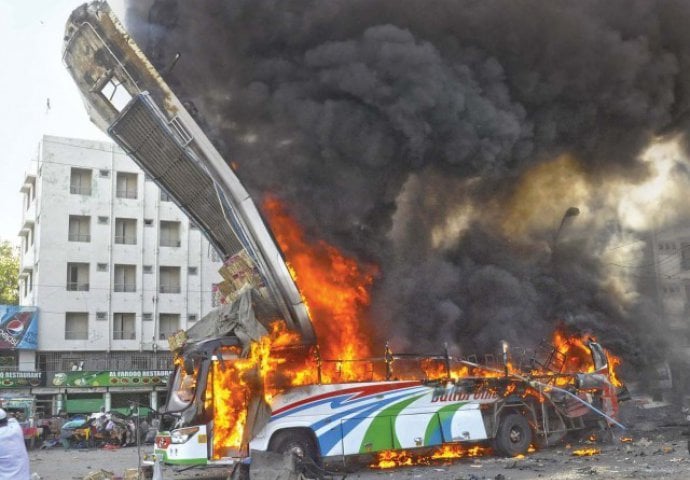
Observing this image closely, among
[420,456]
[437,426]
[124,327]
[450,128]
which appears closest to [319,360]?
[437,426]

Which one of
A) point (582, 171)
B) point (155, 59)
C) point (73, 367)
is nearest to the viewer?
point (155, 59)

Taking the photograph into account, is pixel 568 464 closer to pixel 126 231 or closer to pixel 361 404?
pixel 361 404

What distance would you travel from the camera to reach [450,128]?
15.4 meters

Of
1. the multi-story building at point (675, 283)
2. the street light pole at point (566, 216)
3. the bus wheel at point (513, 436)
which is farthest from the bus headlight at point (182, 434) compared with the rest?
the multi-story building at point (675, 283)

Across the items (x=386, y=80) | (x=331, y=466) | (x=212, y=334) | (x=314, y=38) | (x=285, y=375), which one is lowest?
(x=331, y=466)

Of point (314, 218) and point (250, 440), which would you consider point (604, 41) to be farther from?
point (250, 440)

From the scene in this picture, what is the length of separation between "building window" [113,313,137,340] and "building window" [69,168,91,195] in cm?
720

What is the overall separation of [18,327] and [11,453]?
33106mm

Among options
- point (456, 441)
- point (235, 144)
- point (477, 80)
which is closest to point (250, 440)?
point (456, 441)

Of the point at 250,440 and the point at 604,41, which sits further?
the point at 604,41

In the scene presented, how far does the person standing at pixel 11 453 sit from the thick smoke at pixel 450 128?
8474mm

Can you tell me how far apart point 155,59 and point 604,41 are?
1022cm

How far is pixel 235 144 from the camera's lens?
1470cm

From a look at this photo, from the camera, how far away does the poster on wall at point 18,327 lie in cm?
3547
